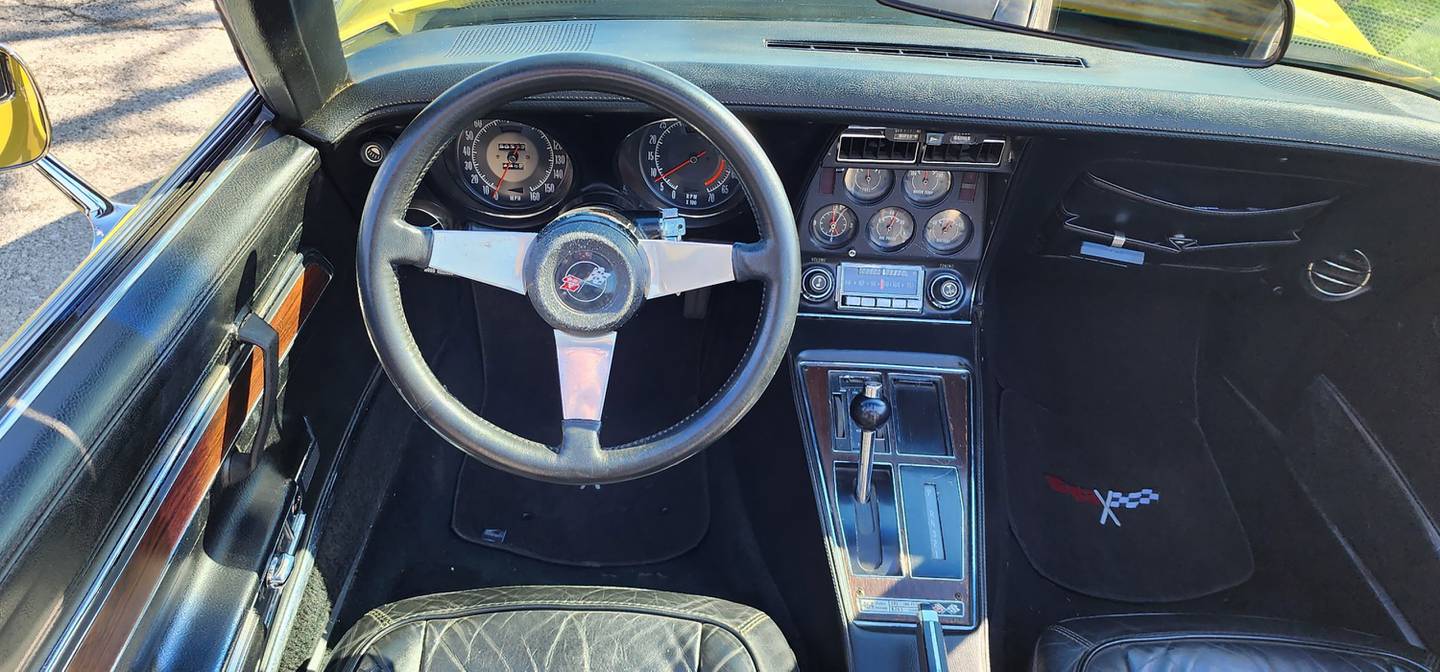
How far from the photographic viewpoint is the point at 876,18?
81.8 inches

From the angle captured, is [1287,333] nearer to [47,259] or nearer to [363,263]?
[363,263]

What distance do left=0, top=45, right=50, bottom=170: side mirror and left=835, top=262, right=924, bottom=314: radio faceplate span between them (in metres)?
1.70

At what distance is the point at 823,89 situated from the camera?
177 cm

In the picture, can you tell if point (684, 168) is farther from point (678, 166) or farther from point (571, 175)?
point (571, 175)

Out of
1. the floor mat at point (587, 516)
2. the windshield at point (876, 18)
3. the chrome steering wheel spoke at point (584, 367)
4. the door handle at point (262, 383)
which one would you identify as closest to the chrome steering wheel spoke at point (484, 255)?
the chrome steering wheel spoke at point (584, 367)

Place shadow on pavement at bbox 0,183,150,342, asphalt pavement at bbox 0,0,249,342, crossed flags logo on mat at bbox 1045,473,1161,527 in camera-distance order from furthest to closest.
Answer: asphalt pavement at bbox 0,0,249,342
shadow on pavement at bbox 0,183,150,342
crossed flags logo on mat at bbox 1045,473,1161,527

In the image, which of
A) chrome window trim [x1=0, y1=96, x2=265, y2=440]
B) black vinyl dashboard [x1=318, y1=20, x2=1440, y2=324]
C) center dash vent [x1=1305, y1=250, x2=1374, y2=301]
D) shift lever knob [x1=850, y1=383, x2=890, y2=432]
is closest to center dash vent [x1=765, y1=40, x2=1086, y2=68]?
A: black vinyl dashboard [x1=318, y1=20, x2=1440, y2=324]

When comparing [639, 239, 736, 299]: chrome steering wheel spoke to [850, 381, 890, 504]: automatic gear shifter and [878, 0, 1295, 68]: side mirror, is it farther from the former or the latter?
[878, 0, 1295, 68]: side mirror

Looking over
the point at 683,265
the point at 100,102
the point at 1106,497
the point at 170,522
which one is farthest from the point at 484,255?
the point at 100,102

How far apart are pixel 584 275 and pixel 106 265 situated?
714 millimetres

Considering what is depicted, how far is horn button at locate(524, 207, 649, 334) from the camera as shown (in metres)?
1.45

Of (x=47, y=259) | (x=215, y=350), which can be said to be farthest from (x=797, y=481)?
(x=47, y=259)

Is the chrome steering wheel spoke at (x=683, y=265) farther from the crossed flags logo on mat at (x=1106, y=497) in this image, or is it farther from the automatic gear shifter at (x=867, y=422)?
the crossed flags logo on mat at (x=1106, y=497)

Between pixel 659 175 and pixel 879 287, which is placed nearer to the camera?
pixel 659 175
